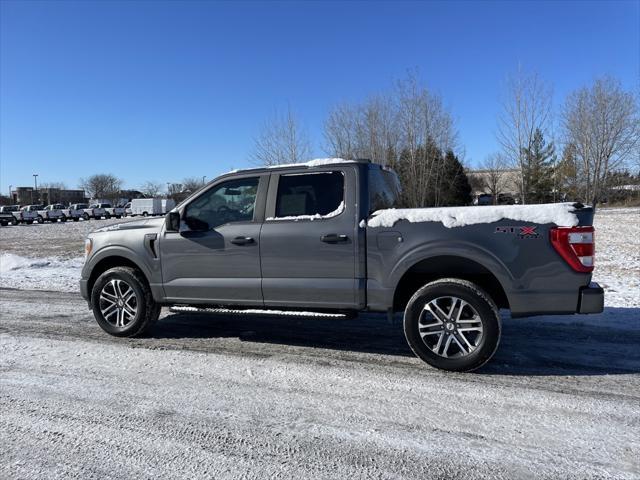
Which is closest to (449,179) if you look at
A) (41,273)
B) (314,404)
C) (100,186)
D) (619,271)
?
(619,271)

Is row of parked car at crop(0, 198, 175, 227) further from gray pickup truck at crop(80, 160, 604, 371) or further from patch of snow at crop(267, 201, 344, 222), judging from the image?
patch of snow at crop(267, 201, 344, 222)

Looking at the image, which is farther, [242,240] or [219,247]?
[219,247]

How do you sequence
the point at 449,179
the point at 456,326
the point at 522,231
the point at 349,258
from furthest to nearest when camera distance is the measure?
the point at 449,179 < the point at 349,258 < the point at 456,326 < the point at 522,231

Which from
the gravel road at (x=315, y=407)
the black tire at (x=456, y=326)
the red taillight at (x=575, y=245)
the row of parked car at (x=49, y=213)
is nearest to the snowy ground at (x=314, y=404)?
the gravel road at (x=315, y=407)

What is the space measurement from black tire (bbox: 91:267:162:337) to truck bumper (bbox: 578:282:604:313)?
179 inches

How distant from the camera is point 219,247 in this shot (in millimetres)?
5211

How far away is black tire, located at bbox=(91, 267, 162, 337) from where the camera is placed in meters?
5.59

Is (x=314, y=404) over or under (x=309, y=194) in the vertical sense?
under

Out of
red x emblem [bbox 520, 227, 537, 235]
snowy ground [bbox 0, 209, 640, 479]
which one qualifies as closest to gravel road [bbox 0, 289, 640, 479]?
snowy ground [bbox 0, 209, 640, 479]

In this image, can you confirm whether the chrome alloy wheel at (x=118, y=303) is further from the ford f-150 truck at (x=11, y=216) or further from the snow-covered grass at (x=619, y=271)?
the ford f-150 truck at (x=11, y=216)

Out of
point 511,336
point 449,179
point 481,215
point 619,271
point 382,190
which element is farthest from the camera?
point 449,179

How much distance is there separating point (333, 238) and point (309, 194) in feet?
2.02

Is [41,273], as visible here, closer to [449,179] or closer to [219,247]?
[219,247]

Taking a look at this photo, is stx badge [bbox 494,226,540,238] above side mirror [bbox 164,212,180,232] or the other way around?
the other way around
